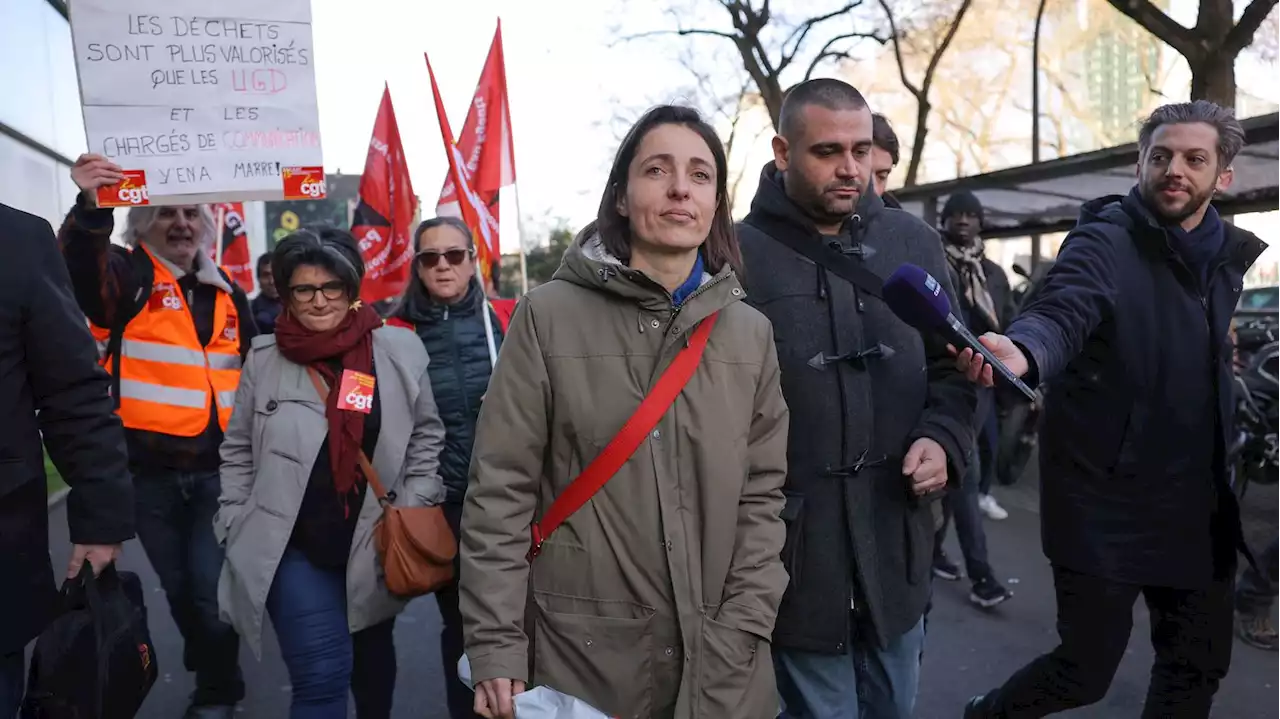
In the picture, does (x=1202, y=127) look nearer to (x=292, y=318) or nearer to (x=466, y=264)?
(x=466, y=264)

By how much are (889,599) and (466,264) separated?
6.90 ft

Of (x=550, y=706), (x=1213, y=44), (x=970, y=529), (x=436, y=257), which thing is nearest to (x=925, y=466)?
(x=550, y=706)

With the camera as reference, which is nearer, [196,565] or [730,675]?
[730,675]

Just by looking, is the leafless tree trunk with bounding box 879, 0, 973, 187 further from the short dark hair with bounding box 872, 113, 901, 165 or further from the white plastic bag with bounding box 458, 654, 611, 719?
the white plastic bag with bounding box 458, 654, 611, 719

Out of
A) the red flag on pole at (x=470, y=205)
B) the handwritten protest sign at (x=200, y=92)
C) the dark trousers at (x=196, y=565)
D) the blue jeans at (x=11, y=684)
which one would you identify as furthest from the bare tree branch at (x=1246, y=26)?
the blue jeans at (x=11, y=684)

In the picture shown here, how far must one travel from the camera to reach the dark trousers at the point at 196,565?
12.6ft

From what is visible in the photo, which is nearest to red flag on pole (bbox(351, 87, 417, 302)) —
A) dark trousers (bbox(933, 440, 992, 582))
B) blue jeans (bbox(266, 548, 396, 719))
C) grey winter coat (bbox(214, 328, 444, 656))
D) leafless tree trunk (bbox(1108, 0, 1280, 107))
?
grey winter coat (bbox(214, 328, 444, 656))

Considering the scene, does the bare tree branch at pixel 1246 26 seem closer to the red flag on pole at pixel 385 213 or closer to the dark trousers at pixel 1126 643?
the red flag on pole at pixel 385 213

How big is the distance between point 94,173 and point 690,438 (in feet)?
7.32

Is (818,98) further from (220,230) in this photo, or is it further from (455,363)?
(220,230)

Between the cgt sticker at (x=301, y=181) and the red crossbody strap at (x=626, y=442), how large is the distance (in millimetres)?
1972

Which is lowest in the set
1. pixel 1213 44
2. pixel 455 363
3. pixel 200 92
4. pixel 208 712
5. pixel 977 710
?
pixel 208 712

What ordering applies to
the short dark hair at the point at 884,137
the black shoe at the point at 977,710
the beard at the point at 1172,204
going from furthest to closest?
the short dark hair at the point at 884,137 → the black shoe at the point at 977,710 → the beard at the point at 1172,204

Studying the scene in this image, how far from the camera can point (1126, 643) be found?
2881 millimetres
